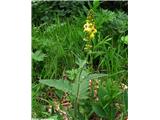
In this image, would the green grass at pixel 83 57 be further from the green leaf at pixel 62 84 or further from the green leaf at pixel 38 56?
the green leaf at pixel 62 84

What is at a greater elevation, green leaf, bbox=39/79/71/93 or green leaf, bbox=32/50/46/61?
green leaf, bbox=32/50/46/61

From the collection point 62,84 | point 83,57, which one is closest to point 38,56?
point 83,57

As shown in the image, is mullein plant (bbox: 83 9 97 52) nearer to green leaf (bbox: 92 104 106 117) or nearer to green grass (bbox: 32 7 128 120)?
green grass (bbox: 32 7 128 120)

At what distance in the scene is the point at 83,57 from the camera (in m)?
2.26

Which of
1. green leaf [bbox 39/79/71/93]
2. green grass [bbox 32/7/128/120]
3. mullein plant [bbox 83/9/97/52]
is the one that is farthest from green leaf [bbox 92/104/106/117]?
mullein plant [bbox 83/9/97/52]

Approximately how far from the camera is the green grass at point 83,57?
6.73 ft

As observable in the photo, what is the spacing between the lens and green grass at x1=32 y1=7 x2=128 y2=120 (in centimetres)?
205

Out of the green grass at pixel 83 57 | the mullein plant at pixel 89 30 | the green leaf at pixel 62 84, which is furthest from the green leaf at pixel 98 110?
the mullein plant at pixel 89 30

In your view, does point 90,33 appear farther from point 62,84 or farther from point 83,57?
point 62,84

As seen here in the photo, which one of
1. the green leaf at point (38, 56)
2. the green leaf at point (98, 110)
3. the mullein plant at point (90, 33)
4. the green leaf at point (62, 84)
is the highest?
the mullein plant at point (90, 33)

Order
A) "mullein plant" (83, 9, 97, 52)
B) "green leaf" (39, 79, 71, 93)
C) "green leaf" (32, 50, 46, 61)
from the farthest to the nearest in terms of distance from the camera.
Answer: "green leaf" (32, 50, 46, 61), "mullein plant" (83, 9, 97, 52), "green leaf" (39, 79, 71, 93)
